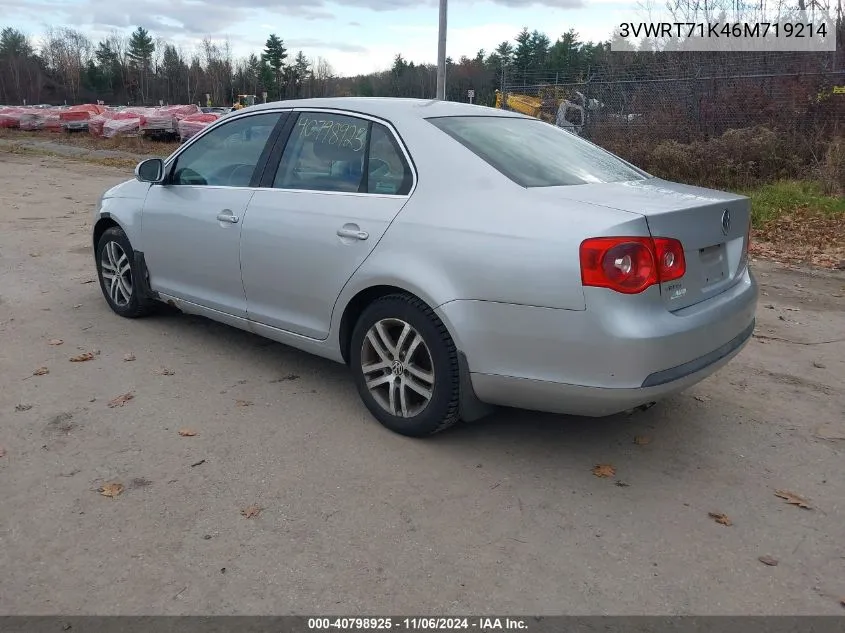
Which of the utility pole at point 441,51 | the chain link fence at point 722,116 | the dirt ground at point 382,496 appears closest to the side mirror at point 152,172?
the dirt ground at point 382,496

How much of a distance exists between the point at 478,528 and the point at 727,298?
1648 millimetres

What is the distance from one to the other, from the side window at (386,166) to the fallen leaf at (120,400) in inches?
72.9

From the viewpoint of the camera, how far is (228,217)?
4562 mm

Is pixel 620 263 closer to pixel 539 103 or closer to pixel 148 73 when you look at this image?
pixel 539 103

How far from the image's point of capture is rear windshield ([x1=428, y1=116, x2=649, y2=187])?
12.0 ft

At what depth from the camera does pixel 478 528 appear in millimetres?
3016

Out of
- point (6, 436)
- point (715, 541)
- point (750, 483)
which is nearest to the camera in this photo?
point (715, 541)

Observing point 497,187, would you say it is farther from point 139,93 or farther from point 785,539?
point 139,93

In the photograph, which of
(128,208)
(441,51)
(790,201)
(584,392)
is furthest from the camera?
(441,51)

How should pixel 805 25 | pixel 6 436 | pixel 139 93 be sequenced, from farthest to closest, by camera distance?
1. pixel 139 93
2. pixel 805 25
3. pixel 6 436

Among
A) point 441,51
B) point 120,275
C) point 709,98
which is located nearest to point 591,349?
point 120,275

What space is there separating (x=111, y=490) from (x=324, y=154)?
6.92ft

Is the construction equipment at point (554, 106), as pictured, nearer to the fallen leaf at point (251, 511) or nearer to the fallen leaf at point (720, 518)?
the fallen leaf at point (720, 518)
